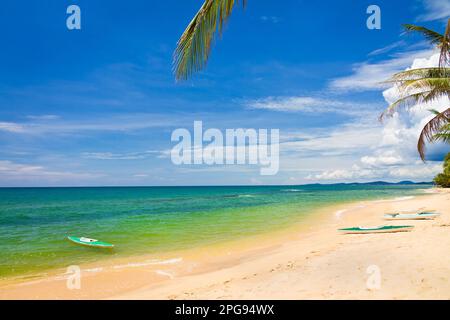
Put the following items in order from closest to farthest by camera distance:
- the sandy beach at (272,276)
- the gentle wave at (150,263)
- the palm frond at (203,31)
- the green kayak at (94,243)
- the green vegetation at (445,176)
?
the palm frond at (203,31) < the sandy beach at (272,276) < the gentle wave at (150,263) < the green kayak at (94,243) < the green vegetation at (445,176)

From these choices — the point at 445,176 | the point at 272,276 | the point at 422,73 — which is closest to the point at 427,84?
the point at 422,73

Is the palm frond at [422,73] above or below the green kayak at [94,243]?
above

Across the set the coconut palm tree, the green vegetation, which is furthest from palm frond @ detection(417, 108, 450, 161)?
the green vegetation

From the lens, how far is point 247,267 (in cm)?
776

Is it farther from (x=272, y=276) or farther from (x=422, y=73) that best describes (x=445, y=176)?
(x=272, y=276)

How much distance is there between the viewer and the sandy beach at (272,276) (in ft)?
16.0

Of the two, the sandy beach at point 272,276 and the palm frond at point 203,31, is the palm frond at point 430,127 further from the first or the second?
the palm frond at point 203,31

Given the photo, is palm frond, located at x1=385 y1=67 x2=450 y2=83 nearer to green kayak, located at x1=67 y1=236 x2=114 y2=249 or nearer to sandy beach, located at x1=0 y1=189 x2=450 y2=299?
sandy beach, located at x1=0 y1=189 x2=450 y2=299

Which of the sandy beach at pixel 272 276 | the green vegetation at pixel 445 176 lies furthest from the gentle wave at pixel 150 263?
the green vegetation at pixel 445 176

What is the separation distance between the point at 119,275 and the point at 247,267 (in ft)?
11.3

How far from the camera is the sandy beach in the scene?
4.87 m

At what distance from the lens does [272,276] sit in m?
6.23
